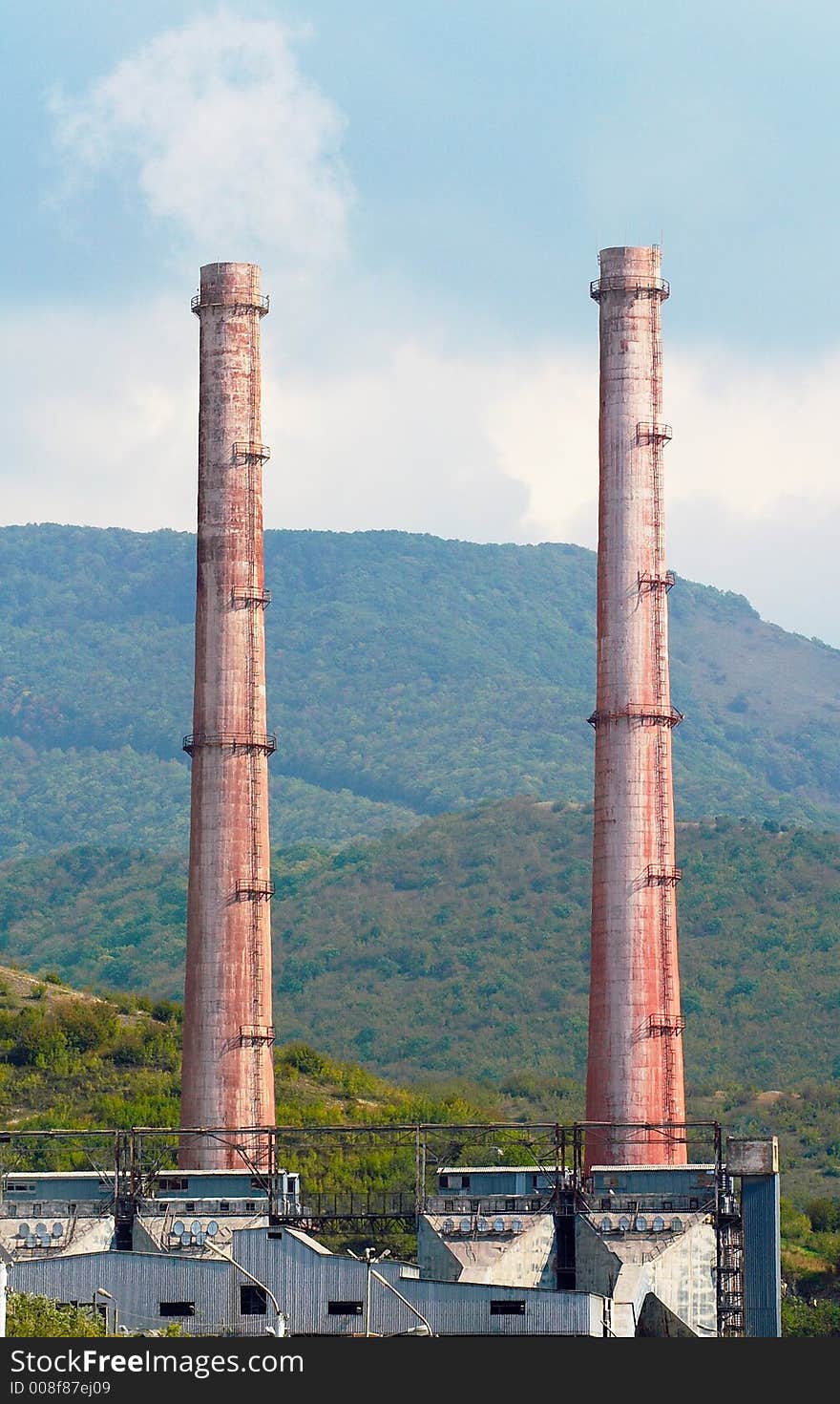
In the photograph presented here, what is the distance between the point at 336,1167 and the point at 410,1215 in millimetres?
21742

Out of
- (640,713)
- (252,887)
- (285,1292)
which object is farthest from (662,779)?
(285,1292)

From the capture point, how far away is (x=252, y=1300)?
215ft

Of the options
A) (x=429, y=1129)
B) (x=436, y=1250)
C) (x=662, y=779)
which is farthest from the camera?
(x=662, y=779)

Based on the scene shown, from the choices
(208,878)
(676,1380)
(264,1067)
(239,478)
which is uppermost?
(239,478)

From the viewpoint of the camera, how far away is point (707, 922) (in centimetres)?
18112

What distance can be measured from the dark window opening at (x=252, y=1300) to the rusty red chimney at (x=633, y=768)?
12381mm

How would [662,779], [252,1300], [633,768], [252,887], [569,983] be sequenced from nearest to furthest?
[252,1300] < [633,768] < [662,779] < [252,887] < [569,983]

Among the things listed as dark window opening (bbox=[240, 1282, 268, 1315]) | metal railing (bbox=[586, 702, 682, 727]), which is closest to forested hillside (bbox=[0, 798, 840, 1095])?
metal railing (bbox=[586, 702, 682, 727])

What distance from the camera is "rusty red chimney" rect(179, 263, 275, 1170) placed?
77.1 metres

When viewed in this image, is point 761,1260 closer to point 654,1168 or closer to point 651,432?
point 654,1168

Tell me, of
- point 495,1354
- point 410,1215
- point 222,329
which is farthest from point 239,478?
point 495,1354

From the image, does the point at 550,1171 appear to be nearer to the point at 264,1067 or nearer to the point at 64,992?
the point at 264,1067

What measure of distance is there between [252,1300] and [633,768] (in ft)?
66.0

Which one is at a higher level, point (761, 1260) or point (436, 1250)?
point (436, 1250)
